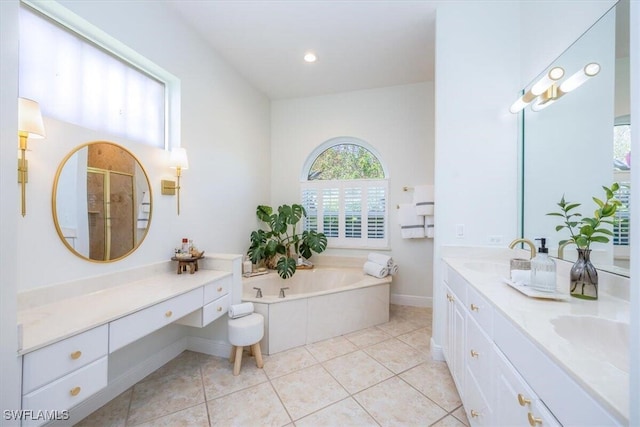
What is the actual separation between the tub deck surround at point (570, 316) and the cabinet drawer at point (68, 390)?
1.74 metres

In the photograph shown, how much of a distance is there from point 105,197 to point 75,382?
116cm

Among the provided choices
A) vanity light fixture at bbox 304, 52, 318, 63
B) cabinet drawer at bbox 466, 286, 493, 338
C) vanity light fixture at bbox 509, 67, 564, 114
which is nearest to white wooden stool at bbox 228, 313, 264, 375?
cabinet drawer at bbox 466, 286, 493, 338

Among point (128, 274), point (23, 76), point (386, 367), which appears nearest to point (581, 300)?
point (386, 367)

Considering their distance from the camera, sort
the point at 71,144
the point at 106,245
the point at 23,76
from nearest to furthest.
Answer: the point at 23,76 → the point at 71,144 → the point at 106,245

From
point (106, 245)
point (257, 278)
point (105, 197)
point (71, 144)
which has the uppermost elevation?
point (71, 144)

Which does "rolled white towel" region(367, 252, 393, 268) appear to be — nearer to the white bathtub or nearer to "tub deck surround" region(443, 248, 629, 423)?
the white bathtub

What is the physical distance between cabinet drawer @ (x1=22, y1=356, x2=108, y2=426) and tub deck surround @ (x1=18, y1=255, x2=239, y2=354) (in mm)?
171

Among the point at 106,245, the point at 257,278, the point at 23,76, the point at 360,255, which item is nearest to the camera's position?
the point at 23,76

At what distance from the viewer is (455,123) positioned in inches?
87.5

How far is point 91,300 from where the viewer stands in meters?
1.54

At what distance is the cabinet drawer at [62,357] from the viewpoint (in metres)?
0.99

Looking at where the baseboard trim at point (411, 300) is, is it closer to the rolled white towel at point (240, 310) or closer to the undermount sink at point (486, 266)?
the undermount sink at point (486, 266)

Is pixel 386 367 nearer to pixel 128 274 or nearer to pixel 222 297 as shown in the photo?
pixel 222 297

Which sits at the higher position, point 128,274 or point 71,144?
point 71,144
